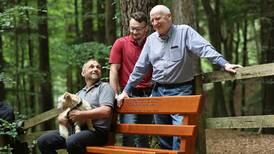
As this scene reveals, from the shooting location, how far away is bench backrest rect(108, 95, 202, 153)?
442cm

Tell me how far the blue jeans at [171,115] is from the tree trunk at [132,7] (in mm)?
1766

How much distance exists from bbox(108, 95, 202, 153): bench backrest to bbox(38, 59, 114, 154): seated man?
0.24 m

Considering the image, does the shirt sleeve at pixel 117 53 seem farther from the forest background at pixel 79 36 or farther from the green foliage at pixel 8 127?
the green foliage at pixel 8 127

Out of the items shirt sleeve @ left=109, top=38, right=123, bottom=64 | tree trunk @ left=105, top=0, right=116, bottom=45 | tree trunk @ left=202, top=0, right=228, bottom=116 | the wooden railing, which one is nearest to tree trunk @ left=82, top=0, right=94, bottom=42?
tree trunk @ left=105, top=0, right=116, bottom=45

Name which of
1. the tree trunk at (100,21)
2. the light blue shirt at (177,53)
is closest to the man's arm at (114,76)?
the light blue shirt at (177,53)

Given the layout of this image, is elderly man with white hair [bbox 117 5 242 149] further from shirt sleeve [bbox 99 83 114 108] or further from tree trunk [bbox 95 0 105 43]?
tree trunk [bbox 95 0 105 43]

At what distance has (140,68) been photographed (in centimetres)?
515

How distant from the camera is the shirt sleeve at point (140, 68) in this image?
5.11 metres

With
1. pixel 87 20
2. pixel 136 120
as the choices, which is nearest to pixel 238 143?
pixel 136 120

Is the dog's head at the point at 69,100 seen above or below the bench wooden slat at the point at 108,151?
above

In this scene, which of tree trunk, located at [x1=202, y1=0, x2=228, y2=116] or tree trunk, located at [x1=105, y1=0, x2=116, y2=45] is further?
tree trunk, located at [x1=202, y1=0, x2=228, y2=116]

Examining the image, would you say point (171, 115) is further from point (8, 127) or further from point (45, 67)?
point (45, 67)

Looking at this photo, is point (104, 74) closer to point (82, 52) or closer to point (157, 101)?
point (82, 52)

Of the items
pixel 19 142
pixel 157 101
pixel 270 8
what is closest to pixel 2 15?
pixel 19 142
